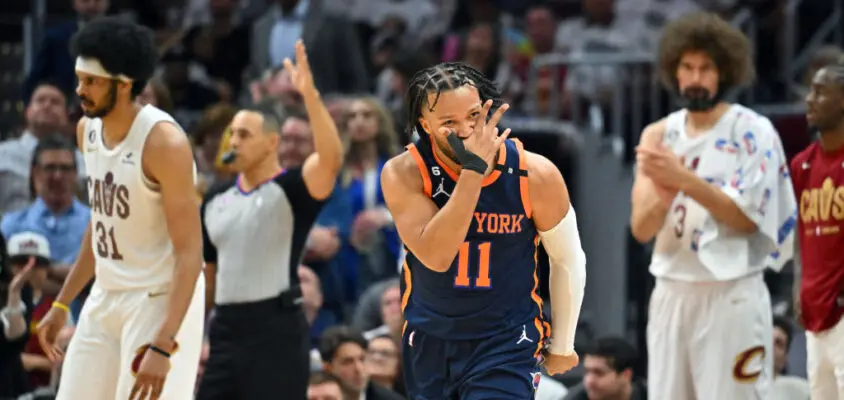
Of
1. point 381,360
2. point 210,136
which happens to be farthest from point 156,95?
point 381,360

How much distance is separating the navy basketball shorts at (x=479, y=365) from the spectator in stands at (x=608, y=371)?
3576 mm

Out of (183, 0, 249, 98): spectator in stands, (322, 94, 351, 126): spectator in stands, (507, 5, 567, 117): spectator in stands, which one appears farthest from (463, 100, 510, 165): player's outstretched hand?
(183, 0, 249, 98): spectator in stands

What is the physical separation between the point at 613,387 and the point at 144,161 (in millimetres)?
3717

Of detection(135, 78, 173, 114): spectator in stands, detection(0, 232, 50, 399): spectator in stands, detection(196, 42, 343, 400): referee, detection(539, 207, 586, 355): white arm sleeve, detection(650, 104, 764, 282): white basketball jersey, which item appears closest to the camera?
detection(539, 207, 586, 355): white arm sleeve

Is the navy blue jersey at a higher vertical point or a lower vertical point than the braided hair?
lower

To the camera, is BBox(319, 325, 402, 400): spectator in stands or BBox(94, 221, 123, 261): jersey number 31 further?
BBox(319, 325, 402, 400): spectator in stands

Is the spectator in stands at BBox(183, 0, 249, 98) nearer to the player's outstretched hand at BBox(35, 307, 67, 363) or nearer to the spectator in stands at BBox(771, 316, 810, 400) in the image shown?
the spectator in stands at BBox(771, 316, 810, 400)

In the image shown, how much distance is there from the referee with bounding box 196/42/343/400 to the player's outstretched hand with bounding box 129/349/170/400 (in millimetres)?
1693

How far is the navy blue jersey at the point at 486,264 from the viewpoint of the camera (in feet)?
17.4

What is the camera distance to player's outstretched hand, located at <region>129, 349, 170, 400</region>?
5.98 meters

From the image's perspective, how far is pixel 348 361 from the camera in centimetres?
903

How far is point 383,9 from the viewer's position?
44.0ft

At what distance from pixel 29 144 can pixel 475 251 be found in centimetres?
576

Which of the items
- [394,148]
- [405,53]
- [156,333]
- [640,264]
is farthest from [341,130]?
[156,333]
